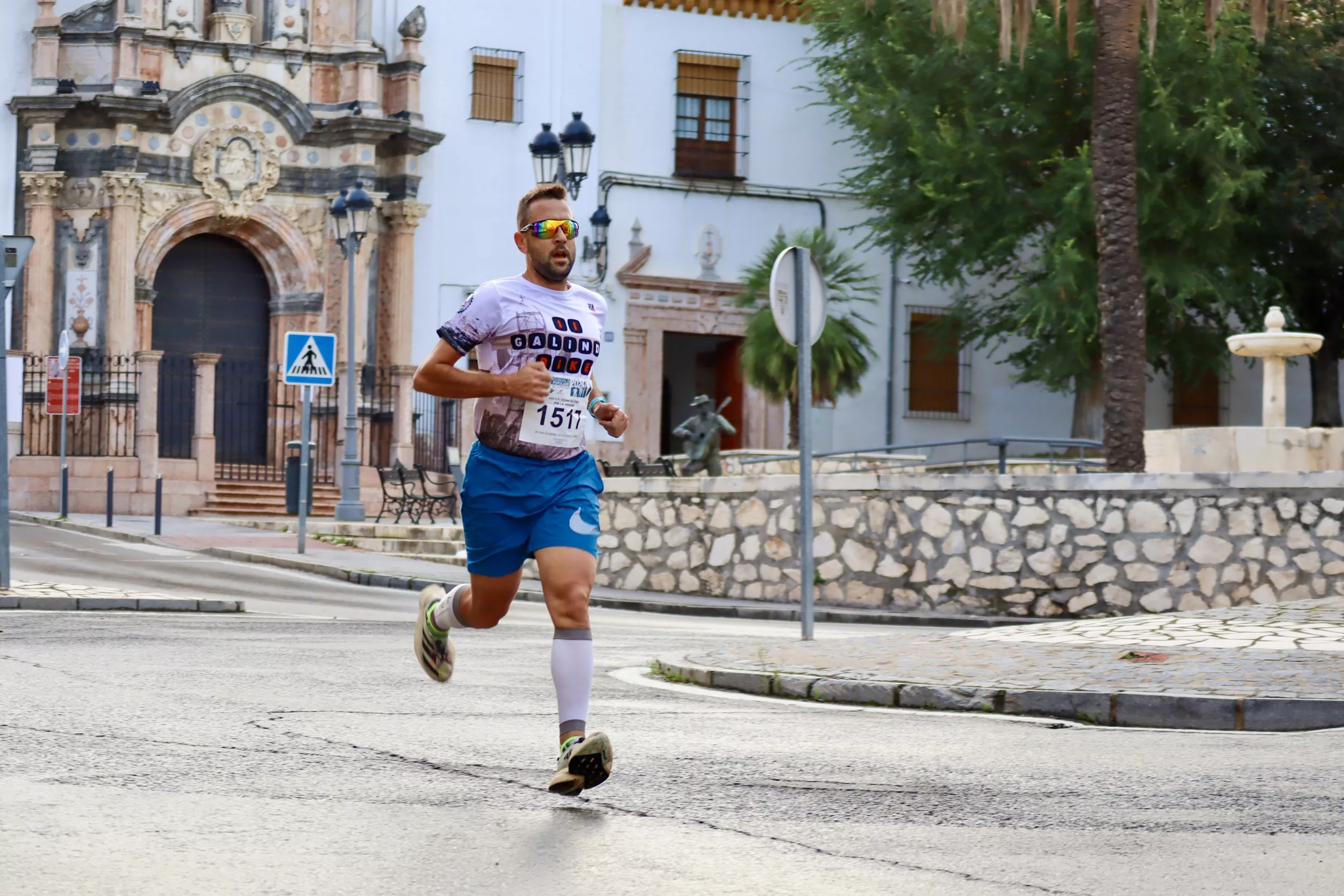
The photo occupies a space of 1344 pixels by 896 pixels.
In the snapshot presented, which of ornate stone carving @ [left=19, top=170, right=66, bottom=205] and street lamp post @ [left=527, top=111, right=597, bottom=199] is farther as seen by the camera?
ornate stone carving @ [left=19, top=170, right=66, bottom=205]

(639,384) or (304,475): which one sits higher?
(639,384)

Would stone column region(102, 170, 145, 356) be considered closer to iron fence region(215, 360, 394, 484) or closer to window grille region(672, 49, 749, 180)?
iron fence region(215, 360, 394, 484)

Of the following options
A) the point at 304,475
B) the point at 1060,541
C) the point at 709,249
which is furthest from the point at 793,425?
the point at 1060,541

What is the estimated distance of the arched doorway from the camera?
110 feet

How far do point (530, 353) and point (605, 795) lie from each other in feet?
4.46

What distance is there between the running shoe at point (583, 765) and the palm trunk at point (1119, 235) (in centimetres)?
1211

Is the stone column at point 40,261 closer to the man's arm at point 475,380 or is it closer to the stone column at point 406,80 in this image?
the stone column at point 406,80

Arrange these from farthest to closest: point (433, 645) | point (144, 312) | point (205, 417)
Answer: point (144, 312), point (205, 417), point (433, 645)

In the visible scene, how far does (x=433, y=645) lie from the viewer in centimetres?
678

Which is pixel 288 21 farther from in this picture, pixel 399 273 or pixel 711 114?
pixel 711 114

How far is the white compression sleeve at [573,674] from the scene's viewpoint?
235 inches

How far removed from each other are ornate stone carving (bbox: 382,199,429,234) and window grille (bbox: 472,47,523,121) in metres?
2.27

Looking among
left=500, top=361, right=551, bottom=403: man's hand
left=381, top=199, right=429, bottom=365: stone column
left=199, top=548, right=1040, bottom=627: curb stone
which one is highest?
left=381, top=199, right=429, bottom=365: stone column

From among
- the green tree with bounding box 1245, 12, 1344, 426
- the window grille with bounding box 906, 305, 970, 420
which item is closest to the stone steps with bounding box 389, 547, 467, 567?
the green tree with bounding box 1245, 12, 1344, 426
